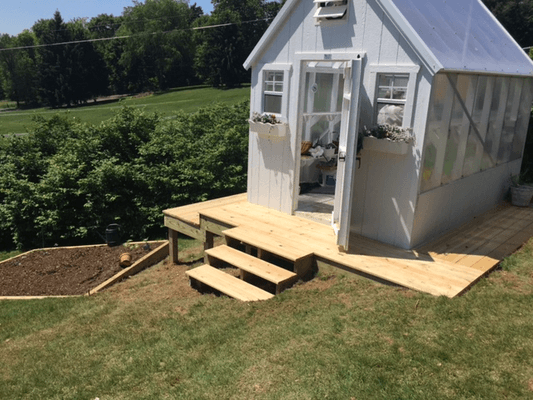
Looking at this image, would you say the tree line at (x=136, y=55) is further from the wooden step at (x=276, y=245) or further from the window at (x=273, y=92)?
the wooden step at (x=276, y=245)

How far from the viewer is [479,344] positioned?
393 cm

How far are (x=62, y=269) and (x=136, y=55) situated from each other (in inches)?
1937

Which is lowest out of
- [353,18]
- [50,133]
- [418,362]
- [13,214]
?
[13,214]

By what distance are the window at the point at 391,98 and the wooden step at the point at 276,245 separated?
190cm

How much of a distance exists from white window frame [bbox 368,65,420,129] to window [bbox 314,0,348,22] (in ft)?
2.61

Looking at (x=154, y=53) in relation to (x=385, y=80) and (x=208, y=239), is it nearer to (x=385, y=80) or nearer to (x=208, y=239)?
(x=208, y=239)

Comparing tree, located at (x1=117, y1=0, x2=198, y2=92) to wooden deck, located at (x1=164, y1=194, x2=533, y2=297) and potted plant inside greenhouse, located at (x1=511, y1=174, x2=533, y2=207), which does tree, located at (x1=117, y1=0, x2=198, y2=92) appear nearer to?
wooden deck, located at (x1=164, y1=194, x2=533, y2=297)

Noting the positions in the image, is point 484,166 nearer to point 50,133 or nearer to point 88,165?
point 88,165

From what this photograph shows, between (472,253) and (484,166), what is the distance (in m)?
Result: 2.23

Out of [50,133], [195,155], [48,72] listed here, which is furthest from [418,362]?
[48,72]

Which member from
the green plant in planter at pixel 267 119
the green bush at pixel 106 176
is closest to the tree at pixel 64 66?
the green bush at pixel 106 176

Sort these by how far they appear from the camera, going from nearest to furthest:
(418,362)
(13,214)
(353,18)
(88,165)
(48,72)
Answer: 1. (418,362)
2. (353,18)
3. (13,214)
4. (88,165)
5. (48,72)

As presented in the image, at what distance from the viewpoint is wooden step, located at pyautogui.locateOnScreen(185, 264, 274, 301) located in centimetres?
525

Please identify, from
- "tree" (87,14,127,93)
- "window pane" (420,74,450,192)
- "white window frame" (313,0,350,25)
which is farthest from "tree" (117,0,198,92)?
"window pane" (420,74,450,192)
